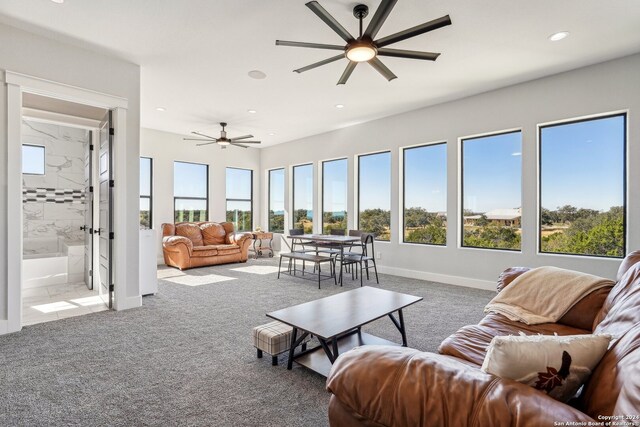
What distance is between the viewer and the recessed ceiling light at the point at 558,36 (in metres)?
3.20

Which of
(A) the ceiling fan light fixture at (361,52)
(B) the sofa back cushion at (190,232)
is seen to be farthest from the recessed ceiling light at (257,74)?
(B) the sofa back cushion at (190,232)

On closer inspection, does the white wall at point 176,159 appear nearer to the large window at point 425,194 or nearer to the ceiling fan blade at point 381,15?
the large window at point 425,194

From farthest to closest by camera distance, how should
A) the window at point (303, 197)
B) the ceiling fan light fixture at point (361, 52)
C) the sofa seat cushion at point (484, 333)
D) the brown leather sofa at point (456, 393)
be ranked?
the window at point (303, 197) < the ceiling fan light fixture at point (361, 52) < the sofa seat cushion at point (484, 333) < the brown leather sofa at point (456, 393)

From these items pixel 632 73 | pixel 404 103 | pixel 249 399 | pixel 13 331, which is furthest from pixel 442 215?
pixel 13 331

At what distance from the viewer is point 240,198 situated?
884 centimetres

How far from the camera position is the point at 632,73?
12.1 feet

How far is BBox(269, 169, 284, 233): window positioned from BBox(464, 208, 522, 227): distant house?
5.09 metres

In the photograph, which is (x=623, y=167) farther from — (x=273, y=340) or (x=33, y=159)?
(x=33, y=159)

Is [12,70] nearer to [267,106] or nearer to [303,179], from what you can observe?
[267,106]

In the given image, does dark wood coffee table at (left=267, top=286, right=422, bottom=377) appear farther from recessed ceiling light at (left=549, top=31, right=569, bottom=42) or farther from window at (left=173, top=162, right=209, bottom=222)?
window at (left=173, top=162, right=209, bottom=222)

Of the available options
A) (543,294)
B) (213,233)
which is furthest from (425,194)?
(213,233)

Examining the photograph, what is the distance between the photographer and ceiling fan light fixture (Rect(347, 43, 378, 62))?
266cm

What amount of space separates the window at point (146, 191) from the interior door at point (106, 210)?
2888 millimetres

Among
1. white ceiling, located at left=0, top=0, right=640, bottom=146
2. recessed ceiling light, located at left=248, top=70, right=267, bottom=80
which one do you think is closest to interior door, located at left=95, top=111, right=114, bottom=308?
white ceiling, located at left=0, top=0, right=640, bottom=146
